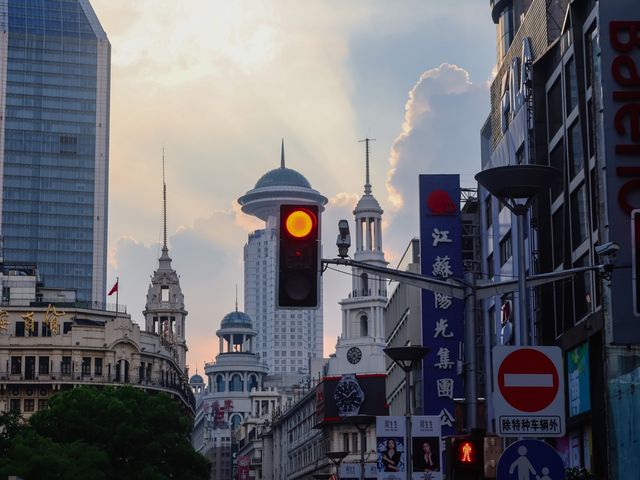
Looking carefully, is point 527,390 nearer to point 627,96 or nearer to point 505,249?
point 627,96

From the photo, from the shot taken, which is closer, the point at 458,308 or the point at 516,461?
the point at 516,461

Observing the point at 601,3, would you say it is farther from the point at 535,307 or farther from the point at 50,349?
the point at 50,349

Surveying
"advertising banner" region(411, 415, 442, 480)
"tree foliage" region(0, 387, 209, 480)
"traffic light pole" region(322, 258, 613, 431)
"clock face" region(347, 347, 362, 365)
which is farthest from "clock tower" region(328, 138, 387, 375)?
"traffic light pole" region(322, 258, 613, 431)

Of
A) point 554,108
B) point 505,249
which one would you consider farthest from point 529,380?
point 505,249

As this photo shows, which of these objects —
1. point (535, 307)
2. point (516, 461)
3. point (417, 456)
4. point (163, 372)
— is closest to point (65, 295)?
point (163, 372)

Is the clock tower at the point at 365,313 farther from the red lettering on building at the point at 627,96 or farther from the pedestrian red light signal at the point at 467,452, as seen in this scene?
the pedestrian red light signal at the point at 467,452

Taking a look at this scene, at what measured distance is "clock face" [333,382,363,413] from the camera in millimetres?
159375

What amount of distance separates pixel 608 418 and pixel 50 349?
9950 centimetres

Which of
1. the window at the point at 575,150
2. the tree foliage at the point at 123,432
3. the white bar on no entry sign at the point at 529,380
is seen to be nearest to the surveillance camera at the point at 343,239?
the white bar on no entry sign at the point at 529,380

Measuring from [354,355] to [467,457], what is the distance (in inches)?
6405

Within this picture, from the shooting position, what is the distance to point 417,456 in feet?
163

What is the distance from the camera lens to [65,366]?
466 ft

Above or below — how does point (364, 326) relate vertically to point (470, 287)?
above

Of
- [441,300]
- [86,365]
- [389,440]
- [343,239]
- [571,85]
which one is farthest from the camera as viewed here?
[86,365]
